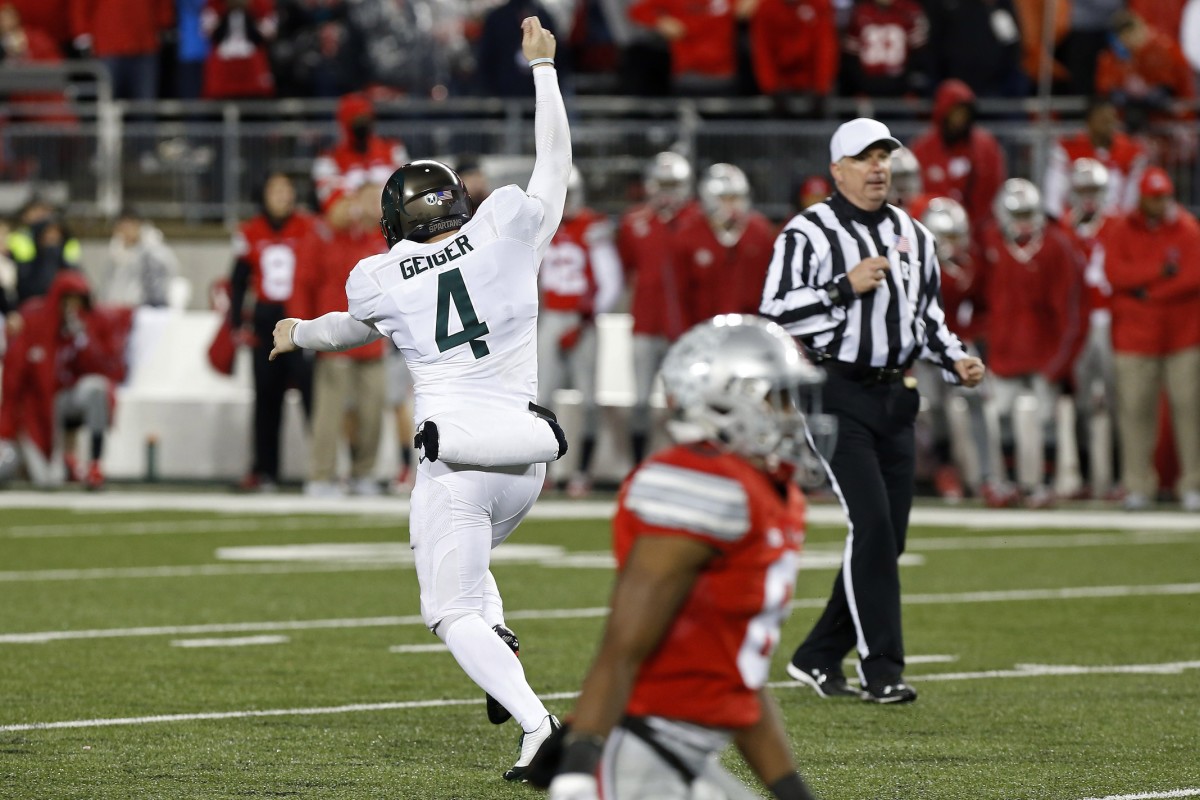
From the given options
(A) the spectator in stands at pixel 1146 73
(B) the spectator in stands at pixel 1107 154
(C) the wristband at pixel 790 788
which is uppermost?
(A) the spectator in stands at pixel 1146 73

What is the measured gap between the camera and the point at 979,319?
617 inches

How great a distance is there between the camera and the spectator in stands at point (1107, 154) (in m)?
16.1

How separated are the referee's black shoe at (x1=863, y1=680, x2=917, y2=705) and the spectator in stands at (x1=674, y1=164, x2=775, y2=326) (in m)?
8.26

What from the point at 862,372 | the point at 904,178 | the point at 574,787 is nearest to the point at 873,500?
the point at 862,372

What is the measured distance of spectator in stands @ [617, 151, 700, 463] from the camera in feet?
52.6

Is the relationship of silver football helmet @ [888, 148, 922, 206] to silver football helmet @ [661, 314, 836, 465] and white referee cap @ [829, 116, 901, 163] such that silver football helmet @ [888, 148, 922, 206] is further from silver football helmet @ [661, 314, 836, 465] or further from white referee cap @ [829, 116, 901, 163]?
silver football helmet @ [661, 314, 836, 465]

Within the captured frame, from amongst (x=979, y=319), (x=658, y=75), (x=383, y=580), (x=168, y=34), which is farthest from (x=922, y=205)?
(x=168, y=34)

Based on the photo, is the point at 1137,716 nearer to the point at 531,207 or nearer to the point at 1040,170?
the point at 531,207

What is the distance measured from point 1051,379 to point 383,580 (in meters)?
5.73

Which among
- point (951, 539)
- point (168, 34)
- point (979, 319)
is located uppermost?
point (168, 34)

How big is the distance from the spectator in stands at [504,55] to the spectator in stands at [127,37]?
284 centimetres

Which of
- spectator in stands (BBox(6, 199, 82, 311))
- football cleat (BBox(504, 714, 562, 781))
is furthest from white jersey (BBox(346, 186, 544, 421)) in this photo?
spectator in stands (BBox(6, 199, 82, 311))

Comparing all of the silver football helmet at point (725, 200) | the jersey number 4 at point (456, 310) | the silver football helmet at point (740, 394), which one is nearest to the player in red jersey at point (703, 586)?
the silver football helmet at point (740, 394)

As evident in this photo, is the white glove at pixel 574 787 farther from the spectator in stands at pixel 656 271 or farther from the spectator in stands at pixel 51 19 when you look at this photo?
the spectator in stands at pixel 51 19
